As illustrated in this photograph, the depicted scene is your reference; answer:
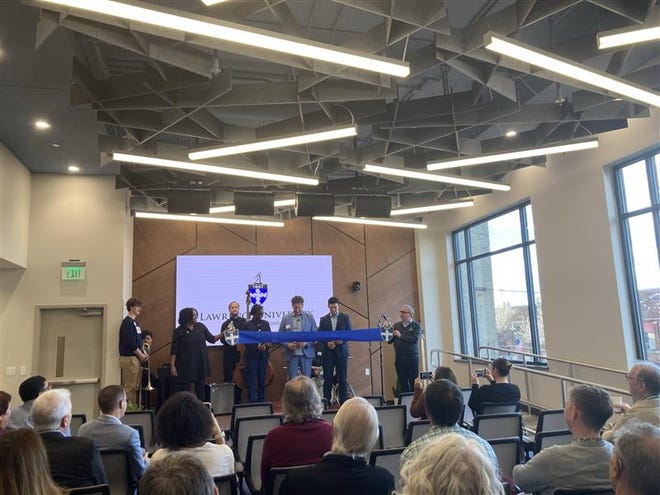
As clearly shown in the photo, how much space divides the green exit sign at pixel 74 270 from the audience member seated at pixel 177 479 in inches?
277

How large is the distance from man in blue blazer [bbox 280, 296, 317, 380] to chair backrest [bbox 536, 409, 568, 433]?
4461 mm

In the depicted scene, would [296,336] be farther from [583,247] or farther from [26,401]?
[583,247]

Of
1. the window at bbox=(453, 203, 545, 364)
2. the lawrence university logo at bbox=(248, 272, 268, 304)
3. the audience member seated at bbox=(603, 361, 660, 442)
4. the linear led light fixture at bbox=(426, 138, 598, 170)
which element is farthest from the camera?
the lawrence university logo at bbox=(248, 272, 268, 304)

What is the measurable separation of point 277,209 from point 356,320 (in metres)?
2.89

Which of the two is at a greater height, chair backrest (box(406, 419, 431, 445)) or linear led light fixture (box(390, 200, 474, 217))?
linear led light fixture (box(390, 200, 474, 217))

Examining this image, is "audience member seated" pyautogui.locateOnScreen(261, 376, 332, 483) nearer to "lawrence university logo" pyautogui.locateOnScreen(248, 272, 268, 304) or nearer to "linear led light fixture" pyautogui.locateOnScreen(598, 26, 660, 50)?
"linear led light fixture" pyautogui.locateOnScreen(598, 26, 660, 50)

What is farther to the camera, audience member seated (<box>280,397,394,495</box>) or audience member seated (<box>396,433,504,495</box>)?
audience member seated (<box>280,397,394,495</box>)

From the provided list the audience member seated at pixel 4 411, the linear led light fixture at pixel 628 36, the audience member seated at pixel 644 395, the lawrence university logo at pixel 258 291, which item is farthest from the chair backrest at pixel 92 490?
the lawrence university logo at pixel 258 291

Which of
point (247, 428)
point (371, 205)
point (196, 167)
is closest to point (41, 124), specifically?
point (196, 167)

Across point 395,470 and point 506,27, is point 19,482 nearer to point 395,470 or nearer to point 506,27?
point 395,470

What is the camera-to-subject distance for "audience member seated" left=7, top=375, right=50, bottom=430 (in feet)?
12.2

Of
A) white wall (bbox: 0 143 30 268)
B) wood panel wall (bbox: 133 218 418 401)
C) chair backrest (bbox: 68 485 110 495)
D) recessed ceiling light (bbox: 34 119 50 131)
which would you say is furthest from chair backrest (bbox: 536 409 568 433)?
white wall (bbox: 0 143 30 268)

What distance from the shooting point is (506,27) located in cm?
380

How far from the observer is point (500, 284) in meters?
9.31
